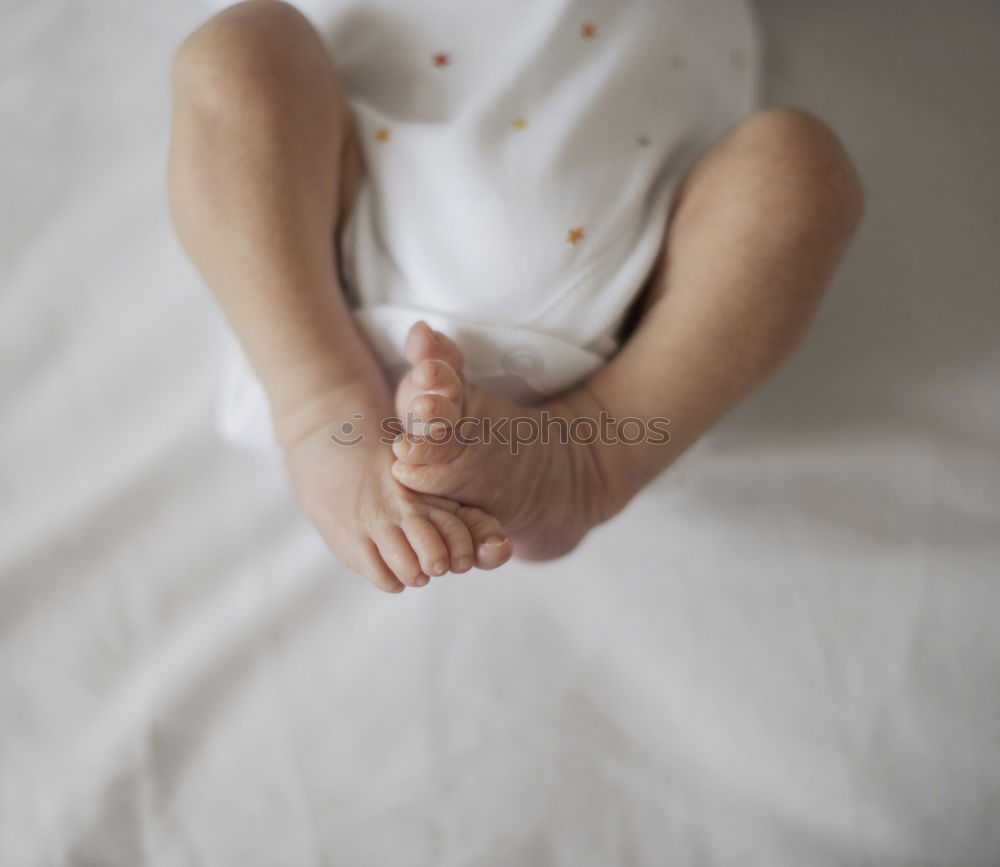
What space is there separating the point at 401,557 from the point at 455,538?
4 centimetres

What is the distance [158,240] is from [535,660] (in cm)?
60

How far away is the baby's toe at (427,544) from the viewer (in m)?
0.55

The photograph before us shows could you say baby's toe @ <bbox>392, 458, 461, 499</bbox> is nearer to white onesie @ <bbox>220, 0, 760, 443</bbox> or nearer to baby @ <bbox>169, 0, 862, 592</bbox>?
baby @ <bbox>169, 0, 862, 592</bbox>

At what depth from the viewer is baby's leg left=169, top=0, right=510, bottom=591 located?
2.07 ft

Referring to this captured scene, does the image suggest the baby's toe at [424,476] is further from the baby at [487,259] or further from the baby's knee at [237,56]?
the baby's knee at [237,56]

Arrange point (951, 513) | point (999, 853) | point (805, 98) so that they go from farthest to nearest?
point (805, 98) < point (951, 513) < point (999, 853)

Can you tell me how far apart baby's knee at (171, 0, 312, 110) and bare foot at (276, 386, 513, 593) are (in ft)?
0.83

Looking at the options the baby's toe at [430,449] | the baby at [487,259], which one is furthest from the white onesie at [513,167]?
the baby's toe at [430,449]

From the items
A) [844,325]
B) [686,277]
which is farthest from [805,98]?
[686,277]

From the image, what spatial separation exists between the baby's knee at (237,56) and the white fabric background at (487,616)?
0.27 meters

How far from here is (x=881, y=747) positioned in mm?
712

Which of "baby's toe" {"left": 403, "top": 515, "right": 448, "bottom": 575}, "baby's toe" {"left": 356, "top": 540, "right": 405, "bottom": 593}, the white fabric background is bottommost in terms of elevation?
the white fabric background

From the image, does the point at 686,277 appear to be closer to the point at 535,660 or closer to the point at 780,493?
the point at 780,493

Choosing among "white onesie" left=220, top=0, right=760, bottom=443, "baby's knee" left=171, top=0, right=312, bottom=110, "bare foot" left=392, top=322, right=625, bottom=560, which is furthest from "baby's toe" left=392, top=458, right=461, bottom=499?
"baby's knee" left=171, top=0, right=312, bottom=110
